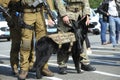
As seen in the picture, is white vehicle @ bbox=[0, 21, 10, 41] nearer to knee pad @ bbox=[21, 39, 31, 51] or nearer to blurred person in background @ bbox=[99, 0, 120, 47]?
blurred person in background @ bbox=[99, 0, 120, 47]

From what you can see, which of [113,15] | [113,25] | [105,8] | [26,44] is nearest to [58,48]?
[26,44]

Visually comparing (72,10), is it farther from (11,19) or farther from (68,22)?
(11,19)

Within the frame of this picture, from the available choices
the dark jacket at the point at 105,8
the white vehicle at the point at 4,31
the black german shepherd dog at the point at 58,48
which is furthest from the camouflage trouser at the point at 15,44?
the white vehicle at the point at 4,31

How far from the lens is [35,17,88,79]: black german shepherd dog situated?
25.7 ft

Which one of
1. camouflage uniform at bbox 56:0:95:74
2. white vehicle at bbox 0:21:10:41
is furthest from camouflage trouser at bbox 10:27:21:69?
white vehicle at bbox 0:21:10:41

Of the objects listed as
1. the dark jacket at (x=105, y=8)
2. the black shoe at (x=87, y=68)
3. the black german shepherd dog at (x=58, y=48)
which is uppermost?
the dark jacket at (x=105, y=8)

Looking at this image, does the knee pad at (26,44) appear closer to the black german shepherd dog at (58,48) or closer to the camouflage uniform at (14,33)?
the black german shepherd dog at (58,48)

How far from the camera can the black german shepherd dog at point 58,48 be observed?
7.84m

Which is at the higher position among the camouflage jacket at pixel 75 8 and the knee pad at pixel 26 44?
the camouflage jacket at pixel 75 8

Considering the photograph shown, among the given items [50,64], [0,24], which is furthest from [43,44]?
[0,24]

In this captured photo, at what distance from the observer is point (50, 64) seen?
10.1 meters

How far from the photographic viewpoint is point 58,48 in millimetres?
8062

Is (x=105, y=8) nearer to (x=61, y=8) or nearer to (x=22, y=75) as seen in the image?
(x=61, y=8)

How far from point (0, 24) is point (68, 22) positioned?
14817 mm
